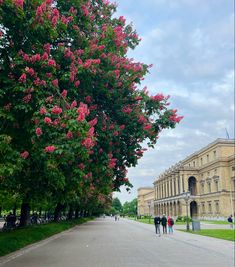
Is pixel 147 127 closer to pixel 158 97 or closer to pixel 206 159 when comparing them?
pixel 158 97

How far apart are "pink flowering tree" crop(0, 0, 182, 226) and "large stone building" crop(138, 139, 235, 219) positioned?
267 ft

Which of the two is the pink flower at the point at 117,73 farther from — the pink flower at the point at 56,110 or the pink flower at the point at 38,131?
the pink flower at the point at 38,131

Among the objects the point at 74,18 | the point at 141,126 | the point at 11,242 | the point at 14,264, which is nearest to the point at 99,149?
the point at 141,126

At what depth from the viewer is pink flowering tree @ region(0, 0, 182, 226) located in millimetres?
9180

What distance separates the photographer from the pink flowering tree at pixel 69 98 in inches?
361

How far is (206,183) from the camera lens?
111250mm

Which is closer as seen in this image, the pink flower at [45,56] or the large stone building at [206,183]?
the pink flower at [45,56]

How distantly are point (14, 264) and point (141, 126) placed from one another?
667cm

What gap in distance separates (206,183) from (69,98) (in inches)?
4136

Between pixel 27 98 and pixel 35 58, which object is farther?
pixel 35 58

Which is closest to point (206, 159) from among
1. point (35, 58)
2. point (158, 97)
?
point (158, 97)

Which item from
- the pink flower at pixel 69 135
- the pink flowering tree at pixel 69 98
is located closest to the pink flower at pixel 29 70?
the pink flowering tree at pixel 69 98

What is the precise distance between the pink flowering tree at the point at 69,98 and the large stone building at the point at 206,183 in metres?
81.4

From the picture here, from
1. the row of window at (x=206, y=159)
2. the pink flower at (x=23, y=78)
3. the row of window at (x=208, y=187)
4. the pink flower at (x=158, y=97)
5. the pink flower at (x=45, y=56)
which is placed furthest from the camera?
the row of window at (x=206, y=159)
